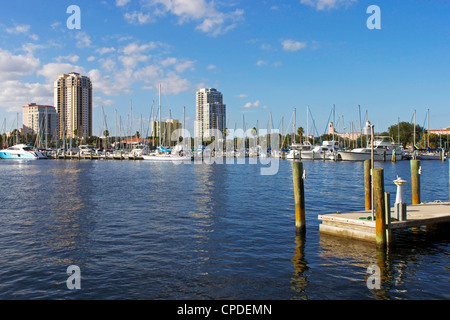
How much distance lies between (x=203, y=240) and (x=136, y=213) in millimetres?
8694

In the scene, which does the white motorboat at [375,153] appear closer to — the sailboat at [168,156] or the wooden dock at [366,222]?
the sailboat at [168,156]

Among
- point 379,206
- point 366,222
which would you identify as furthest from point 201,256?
point 379,206

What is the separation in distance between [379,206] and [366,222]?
1713 millimetres

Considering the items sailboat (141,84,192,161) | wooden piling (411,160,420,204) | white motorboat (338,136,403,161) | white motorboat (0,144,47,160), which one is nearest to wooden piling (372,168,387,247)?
wooden piling (411,160,420,204)

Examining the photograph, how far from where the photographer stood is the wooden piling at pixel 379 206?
14.4 m

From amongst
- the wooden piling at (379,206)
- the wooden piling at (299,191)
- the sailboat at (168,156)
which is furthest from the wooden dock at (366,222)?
the sailboat at (168,156)

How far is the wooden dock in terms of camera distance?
1571 centimetres

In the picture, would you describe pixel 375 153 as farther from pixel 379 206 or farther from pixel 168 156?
pixel 379 206

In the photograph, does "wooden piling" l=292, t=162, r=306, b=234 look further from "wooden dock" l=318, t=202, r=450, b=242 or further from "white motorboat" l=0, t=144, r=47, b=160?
"white motorboat" l=0, t=144, r=47, b=160

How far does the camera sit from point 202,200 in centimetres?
3072

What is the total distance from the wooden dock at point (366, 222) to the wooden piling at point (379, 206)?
1.77ft

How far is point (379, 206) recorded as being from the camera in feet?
47.2
